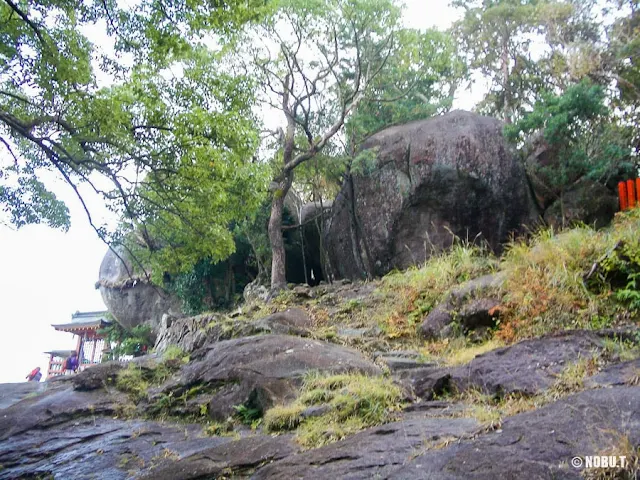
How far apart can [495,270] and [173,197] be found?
5.26 metres

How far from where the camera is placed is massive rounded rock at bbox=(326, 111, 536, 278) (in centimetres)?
1380

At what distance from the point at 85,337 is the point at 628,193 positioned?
78.3 feet

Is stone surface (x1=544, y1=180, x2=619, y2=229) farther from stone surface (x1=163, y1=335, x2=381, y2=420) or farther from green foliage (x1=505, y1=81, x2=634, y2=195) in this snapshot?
stone surface (x1=163, y1=335, x2=381, y2=420)

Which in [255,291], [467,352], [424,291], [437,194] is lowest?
[467,352]

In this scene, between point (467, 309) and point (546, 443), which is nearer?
point (546, 443)

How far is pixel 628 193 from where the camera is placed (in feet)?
41.8

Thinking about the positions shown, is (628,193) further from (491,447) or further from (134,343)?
(134,343)

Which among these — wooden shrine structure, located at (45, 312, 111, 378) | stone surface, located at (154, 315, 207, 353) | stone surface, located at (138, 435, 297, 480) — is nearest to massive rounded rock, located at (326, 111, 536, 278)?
stone surface, located at (154, 315, 207, 353)

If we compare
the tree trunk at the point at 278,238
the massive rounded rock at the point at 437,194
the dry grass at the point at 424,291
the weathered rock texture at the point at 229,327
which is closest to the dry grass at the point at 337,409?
the weathered rock texture at the point at 229,327

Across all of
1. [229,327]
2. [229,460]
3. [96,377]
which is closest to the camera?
[229,460]

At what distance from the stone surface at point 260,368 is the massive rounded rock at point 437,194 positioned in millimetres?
6896

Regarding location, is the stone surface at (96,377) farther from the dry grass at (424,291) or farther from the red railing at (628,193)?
the red railing at (628,193)

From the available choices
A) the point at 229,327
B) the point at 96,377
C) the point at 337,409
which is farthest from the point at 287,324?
the point at 337,409

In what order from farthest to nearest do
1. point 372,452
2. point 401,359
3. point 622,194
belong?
point 622,194, point 401,359, point 372,452
